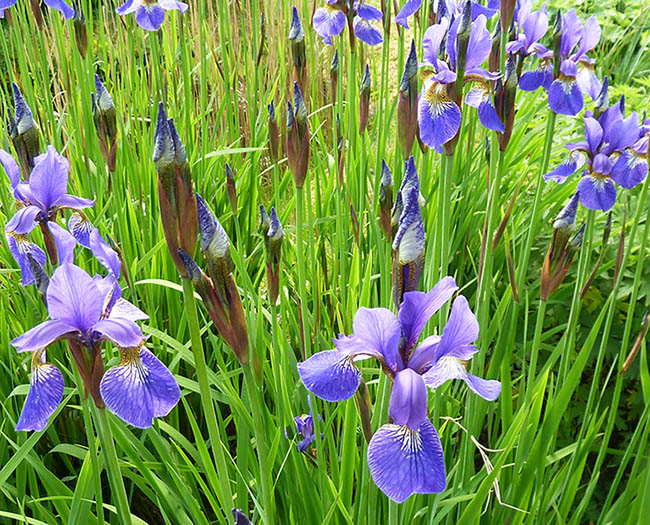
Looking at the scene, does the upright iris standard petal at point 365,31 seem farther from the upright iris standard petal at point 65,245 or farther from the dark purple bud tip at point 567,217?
the upright iris standard petal at point 65,245

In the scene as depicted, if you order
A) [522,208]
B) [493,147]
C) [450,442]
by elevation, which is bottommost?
[450,442]

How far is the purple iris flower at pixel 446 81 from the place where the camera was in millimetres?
1142

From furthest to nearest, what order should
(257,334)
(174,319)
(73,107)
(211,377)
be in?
(73,107) → (174,319) → (257,334) → (211,377)

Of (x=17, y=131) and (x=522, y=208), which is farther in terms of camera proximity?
(x=522, y=208)

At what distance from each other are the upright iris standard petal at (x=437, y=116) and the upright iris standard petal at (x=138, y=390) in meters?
0.63

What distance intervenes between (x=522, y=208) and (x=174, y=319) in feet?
4.84

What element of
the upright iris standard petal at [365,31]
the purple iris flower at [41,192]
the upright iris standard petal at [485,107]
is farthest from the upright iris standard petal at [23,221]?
the upright iris standard petal at [365,31]

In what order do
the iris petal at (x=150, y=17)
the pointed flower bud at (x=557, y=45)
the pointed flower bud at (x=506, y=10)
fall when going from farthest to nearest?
the iris petal at (x=150, y=17) → the pointed flower bud at (x=557, y=45) → the pointed flower bud at (x=506, y=10)

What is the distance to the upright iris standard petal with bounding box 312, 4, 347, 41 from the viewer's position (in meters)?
1.83

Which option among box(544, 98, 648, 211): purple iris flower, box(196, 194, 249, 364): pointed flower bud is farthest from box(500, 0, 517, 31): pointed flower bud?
box(196, 194, 249, 364): pointed flower bud

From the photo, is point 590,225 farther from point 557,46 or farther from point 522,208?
point 522,208

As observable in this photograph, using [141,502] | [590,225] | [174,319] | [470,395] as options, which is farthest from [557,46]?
[141,502]

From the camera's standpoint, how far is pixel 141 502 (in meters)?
1.85

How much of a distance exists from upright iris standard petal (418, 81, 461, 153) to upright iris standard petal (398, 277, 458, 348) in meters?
0.38
